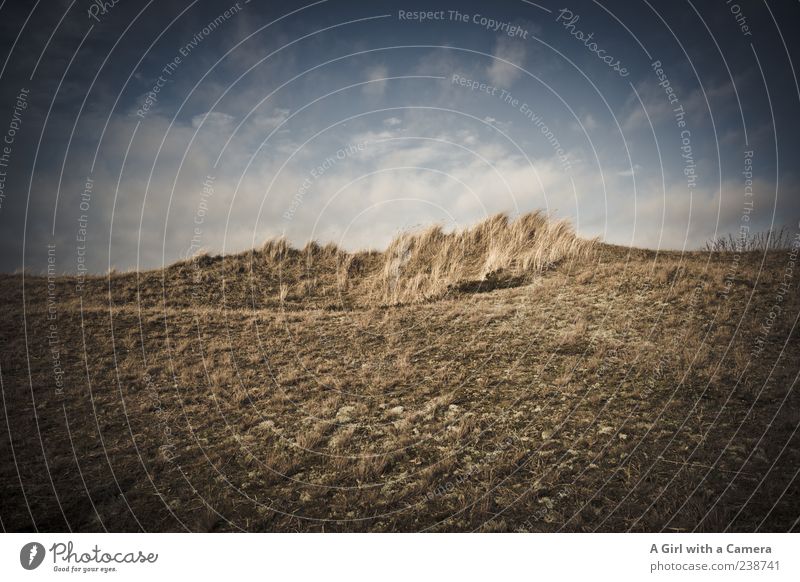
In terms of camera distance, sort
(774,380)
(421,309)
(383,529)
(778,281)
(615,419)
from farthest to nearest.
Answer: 1. (421,309)
2. (778,281)
3. (774,380)
4. (615,419)
5. (383,529)

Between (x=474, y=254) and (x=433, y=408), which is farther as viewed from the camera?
(x=474, y=254)

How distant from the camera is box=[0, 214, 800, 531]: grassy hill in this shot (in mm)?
4297

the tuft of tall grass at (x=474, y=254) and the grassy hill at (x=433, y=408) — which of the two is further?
the tuft of tall grass at (x=474, y=254)

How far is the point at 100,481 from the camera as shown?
5.04 metres

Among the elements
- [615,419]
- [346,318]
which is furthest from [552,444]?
[346,318]

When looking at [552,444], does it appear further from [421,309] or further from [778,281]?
[778,281]

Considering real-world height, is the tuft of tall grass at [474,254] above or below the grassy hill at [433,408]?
above

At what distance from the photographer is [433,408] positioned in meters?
6.16

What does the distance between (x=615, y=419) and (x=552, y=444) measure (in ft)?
3.31

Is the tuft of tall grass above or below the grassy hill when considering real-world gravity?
above

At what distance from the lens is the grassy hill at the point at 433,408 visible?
4297 mm

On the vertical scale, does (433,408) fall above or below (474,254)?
below

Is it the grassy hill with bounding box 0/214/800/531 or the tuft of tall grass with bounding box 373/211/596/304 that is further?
the tuft of tall grass with bounding box 373/211/596/304

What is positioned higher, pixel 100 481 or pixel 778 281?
pixel 778 281
